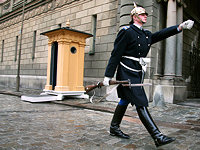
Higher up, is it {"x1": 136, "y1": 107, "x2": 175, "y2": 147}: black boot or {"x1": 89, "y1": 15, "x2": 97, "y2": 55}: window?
{"x1": 89, "y1": 15, "x2": 97, "y2": 55}: window

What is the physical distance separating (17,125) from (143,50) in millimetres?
2526

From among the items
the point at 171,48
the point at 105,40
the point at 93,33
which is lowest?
the point at 171,48

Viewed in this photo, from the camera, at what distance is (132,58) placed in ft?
9.30

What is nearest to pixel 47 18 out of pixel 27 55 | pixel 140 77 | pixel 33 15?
pixel 33 15

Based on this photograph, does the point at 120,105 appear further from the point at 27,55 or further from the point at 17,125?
the point at 27,55

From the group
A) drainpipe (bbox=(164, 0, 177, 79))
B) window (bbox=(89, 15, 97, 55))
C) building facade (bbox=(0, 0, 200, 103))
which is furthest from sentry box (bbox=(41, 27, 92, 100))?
drainpipe (bbox=(164, 0, 177, 79))

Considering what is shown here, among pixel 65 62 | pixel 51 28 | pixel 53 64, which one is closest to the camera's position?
pixel 65 62

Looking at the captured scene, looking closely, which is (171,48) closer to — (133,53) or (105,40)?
(105,40)

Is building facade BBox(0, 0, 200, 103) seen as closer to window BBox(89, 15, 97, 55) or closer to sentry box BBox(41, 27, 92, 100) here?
window BBox(89, 15, 97, 55)

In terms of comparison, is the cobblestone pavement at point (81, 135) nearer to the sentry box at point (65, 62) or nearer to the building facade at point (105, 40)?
the building facade at point (105, 40)

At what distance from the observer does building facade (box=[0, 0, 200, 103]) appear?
7449 mm

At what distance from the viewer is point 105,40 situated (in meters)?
9.06

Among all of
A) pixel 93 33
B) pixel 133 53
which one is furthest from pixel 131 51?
pixel 93 33

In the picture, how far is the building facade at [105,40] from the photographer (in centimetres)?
745
